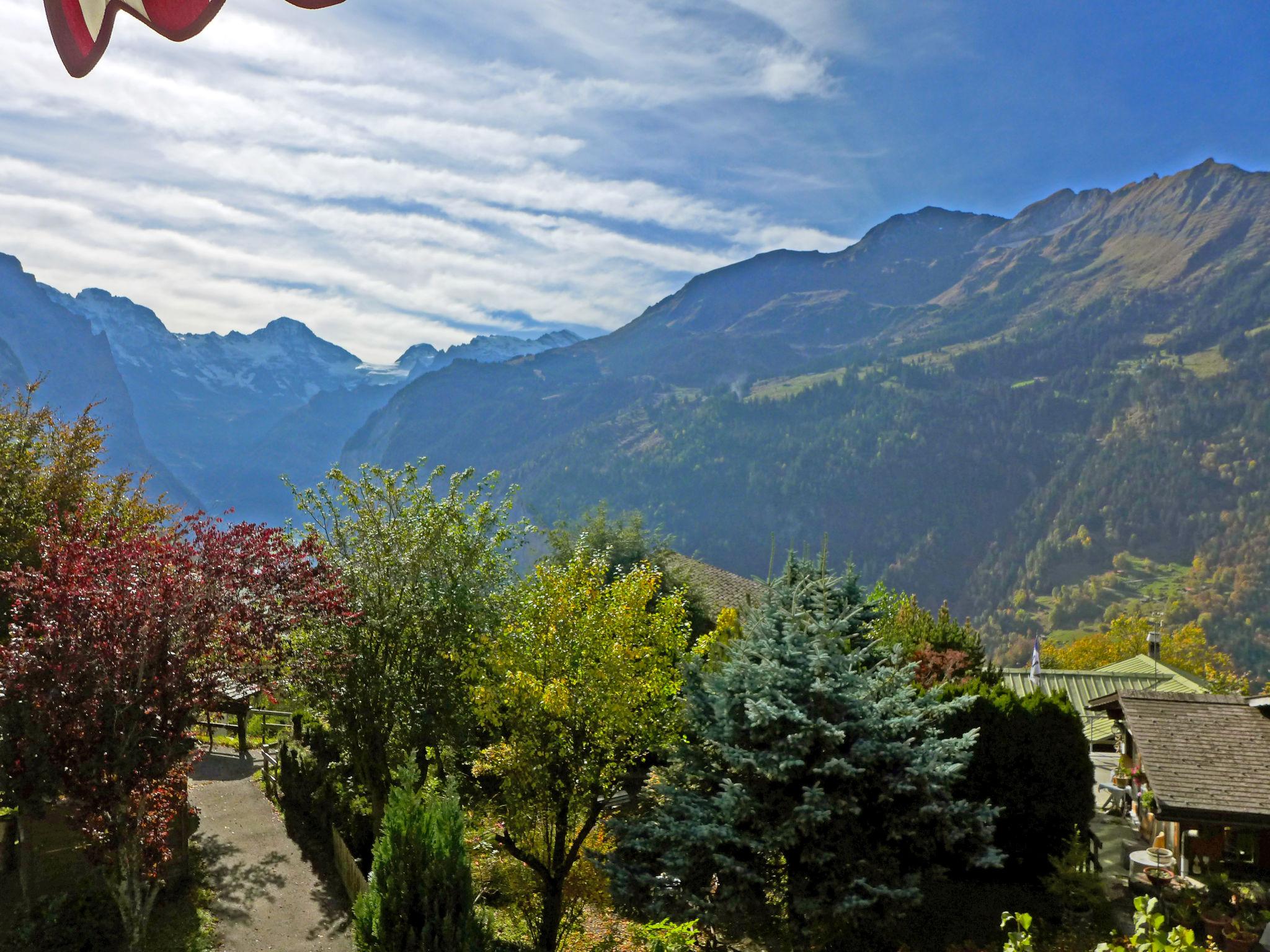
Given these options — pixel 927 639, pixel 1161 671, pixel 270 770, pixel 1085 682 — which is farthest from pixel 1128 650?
pixel 270 770

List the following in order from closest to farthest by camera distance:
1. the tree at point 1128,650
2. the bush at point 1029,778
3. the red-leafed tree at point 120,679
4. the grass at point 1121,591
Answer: the red-leafed tree at point 120,679
the bush at point 1029,778
the tree at point 1128,650
the grass at point 1121,591

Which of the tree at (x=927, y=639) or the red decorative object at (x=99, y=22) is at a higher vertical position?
the red decorative object at (x=99, y=22)

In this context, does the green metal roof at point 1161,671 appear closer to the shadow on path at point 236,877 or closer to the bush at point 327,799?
the bush at point 327,799

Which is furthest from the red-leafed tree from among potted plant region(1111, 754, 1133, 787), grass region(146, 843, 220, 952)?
potted plant region(1111, 754, 1133, 787)

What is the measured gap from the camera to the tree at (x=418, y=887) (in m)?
11.3

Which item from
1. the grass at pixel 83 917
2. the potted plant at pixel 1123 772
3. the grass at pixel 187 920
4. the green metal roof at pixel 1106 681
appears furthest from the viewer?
the green metal roof at pixel 1106 681

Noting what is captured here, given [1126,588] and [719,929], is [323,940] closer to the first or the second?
[719,929]

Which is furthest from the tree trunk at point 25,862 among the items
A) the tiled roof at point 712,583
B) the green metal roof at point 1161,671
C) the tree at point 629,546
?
the green metal roof at point 1161,671

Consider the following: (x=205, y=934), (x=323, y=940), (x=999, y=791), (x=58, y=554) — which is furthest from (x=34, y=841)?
(x=999, y=791)

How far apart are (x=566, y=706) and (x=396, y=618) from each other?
4454 mm

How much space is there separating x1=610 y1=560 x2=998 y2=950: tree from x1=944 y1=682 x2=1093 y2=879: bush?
83.2 inches

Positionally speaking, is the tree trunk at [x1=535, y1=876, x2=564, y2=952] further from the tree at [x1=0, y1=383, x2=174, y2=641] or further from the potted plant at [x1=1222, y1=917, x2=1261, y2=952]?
the tree at [x1=0, y1=383, x2=174, y2=641]

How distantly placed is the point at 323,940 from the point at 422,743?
3568mm

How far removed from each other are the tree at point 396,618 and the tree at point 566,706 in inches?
64.8
